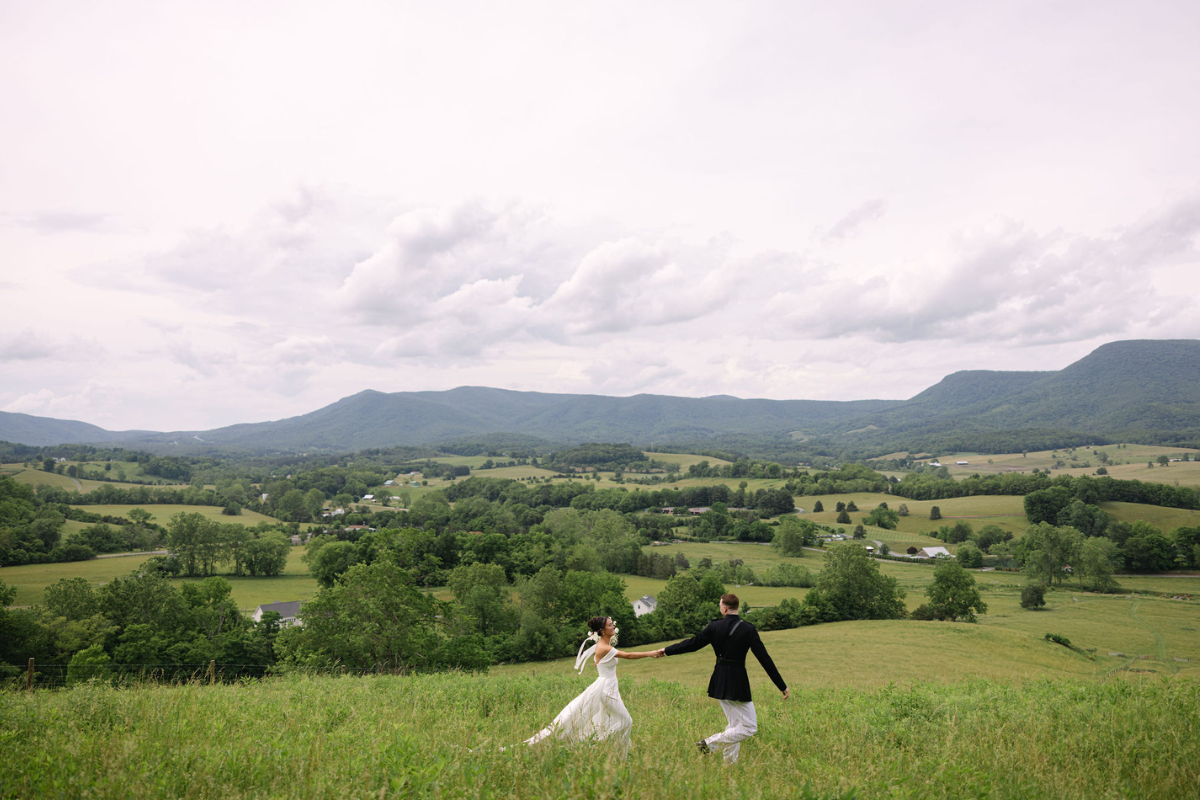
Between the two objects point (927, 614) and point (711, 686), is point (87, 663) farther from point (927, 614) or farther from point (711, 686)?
point (927, 614)

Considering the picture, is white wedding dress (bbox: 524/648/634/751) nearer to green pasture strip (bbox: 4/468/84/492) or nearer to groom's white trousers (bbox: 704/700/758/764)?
groom's white trousers (bbox: 704/700/758/764)

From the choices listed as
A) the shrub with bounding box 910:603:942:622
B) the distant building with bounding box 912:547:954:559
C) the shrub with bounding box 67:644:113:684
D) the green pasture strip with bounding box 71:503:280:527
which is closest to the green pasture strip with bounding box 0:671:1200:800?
the shrub with bounding box 67:644:113:684

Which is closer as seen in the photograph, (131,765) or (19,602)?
(131,765)

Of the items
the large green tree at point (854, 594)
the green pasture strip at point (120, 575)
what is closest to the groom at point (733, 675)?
the large green tree at point (854, 594)

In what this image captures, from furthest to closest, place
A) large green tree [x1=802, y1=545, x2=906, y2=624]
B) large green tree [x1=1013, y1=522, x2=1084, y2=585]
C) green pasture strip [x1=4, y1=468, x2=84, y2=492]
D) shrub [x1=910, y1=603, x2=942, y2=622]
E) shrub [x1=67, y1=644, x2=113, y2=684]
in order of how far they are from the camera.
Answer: green pasture strip [x1=4, y1=468, x2=84, y2=492], large green tree [x1=1013, y1=522, x2=1084, y2=585], large green tree [x1=802, y1=545, x2=906, y2=624], shrub [x1=910, y1=603, x2=942, y2=622], shrub [x1=67, y1=644, x2=113, y2=684]

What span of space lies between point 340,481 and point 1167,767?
189769 millimetres

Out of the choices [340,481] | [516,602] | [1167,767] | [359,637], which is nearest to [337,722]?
[1167,767]

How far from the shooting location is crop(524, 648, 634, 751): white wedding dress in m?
5.77

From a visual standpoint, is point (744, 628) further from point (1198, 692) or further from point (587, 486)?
point (587, 486)

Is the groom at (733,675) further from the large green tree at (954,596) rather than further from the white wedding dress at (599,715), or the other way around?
the large green tree at (954,596)

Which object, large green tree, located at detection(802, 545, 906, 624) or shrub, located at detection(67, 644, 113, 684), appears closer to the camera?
shrub, located at detection(67, 644, 113, 684)

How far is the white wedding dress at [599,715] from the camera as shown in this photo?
5.77 metres

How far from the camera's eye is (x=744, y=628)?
6852 millimetres

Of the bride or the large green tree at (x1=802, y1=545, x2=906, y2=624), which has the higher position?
the bride
